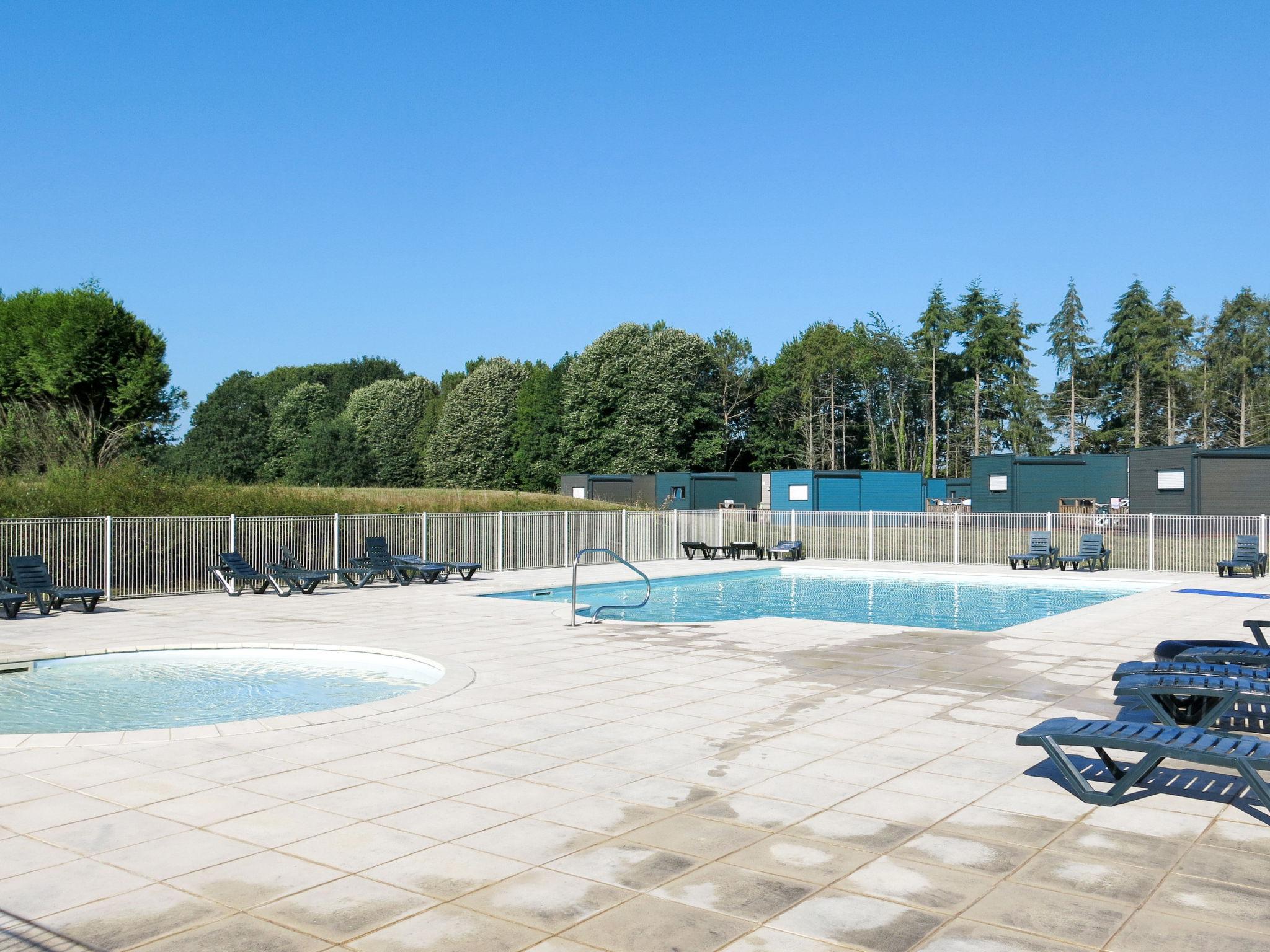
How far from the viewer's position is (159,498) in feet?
65.6

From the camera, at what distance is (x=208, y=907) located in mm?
3924

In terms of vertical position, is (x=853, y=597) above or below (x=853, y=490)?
below

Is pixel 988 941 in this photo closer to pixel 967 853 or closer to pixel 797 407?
pixel 967 853

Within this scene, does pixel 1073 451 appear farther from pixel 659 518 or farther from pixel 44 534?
pixel 44 534

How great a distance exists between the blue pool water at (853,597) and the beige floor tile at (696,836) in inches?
401

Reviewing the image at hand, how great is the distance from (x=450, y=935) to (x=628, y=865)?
999mm

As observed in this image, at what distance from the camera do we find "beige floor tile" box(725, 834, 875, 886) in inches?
171

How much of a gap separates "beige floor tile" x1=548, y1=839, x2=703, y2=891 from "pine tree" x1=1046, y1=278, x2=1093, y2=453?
65430 mm

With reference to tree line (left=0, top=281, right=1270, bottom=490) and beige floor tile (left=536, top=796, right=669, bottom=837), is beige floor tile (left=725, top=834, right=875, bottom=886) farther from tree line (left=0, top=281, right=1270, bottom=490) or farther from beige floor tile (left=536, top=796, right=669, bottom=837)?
tree line (left=0, top=281, right=1270, bottom=490)

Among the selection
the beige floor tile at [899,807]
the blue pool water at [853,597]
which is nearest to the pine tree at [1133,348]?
the blue pool water at [853,597]

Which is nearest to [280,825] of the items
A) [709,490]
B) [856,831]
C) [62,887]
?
[62,887]

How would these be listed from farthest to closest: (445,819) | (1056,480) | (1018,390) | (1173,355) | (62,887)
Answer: (1018,390)
(1173,355)
(1056,480)
(445,819)
(62,887)

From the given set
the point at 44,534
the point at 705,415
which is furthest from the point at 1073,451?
the point at 44,534

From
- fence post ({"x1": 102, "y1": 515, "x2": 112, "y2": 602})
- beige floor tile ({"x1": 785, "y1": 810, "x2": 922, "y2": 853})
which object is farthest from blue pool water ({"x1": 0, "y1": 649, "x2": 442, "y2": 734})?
fence post ({"x1": 102, "y1": 515, "x2": 112, "y2": 602})
